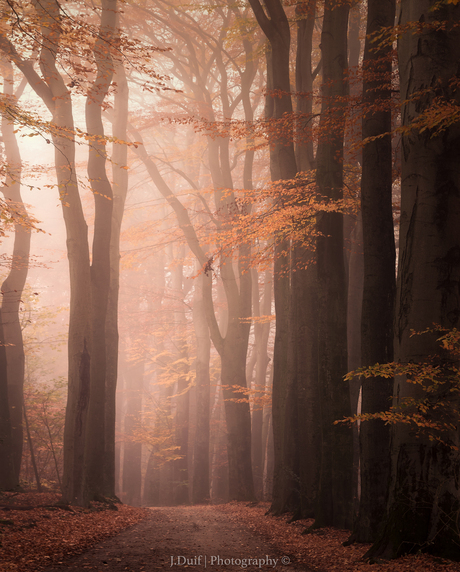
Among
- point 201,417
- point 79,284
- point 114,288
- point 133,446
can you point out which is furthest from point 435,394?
point 133,446

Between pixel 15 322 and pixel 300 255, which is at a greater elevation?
pixel 300 255

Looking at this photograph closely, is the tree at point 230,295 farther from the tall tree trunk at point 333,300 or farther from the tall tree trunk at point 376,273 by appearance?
the tall tree trunk at point 376,273

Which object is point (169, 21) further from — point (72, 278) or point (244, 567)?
point (244, 567)

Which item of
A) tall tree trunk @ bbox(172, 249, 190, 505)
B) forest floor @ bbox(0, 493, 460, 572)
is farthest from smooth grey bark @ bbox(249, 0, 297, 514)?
tall tree trunk @ bbox(172, 249, 190, 505)

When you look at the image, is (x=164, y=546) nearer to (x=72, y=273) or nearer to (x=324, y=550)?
(x=324, y=550)

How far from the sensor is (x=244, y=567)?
5.21 meters

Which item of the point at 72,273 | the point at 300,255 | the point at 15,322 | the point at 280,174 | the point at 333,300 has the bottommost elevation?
the point at 15,322

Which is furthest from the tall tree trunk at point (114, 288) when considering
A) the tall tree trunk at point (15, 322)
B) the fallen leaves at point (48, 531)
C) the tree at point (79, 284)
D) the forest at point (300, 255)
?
the tall tree trunk at point (15, 322)

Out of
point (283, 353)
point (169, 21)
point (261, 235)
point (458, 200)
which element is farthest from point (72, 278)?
point (169, 21)

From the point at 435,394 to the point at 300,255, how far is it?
210 inches

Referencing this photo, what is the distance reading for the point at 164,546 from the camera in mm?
6137

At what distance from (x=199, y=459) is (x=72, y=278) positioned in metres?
10.5

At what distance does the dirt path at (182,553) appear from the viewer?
194 inches

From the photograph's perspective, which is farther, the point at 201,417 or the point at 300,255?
the point at 201,417
